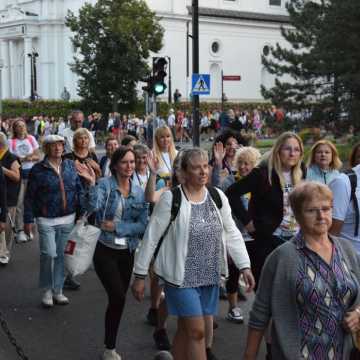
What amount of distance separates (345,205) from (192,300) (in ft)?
4.36

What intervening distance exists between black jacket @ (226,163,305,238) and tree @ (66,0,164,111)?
37.7m

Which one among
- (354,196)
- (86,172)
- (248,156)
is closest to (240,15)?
(86,172)

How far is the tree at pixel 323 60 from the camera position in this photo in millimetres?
25062

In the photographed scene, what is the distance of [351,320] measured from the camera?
355cm

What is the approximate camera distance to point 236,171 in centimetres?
794

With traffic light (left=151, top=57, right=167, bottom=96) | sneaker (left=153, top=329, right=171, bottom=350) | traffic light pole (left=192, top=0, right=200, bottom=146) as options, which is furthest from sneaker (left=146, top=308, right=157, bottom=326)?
traffic light pole (left=192, top=0, right=200, bottom=146)

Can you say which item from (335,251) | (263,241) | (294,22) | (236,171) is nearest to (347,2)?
(294,22)

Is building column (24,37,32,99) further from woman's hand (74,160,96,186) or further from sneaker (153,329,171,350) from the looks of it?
sneaker (153,329,171,350)

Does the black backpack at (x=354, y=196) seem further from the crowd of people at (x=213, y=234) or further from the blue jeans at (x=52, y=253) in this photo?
the blue jeans at (x=52, y=253)

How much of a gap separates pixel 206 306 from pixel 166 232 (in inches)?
23.7

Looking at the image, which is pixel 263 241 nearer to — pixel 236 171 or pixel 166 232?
pixel 166 232

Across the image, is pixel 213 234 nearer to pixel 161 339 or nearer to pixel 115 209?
pixel 115 209

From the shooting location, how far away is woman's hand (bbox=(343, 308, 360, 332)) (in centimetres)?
355

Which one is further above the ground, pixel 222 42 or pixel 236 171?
pixel 222 42
